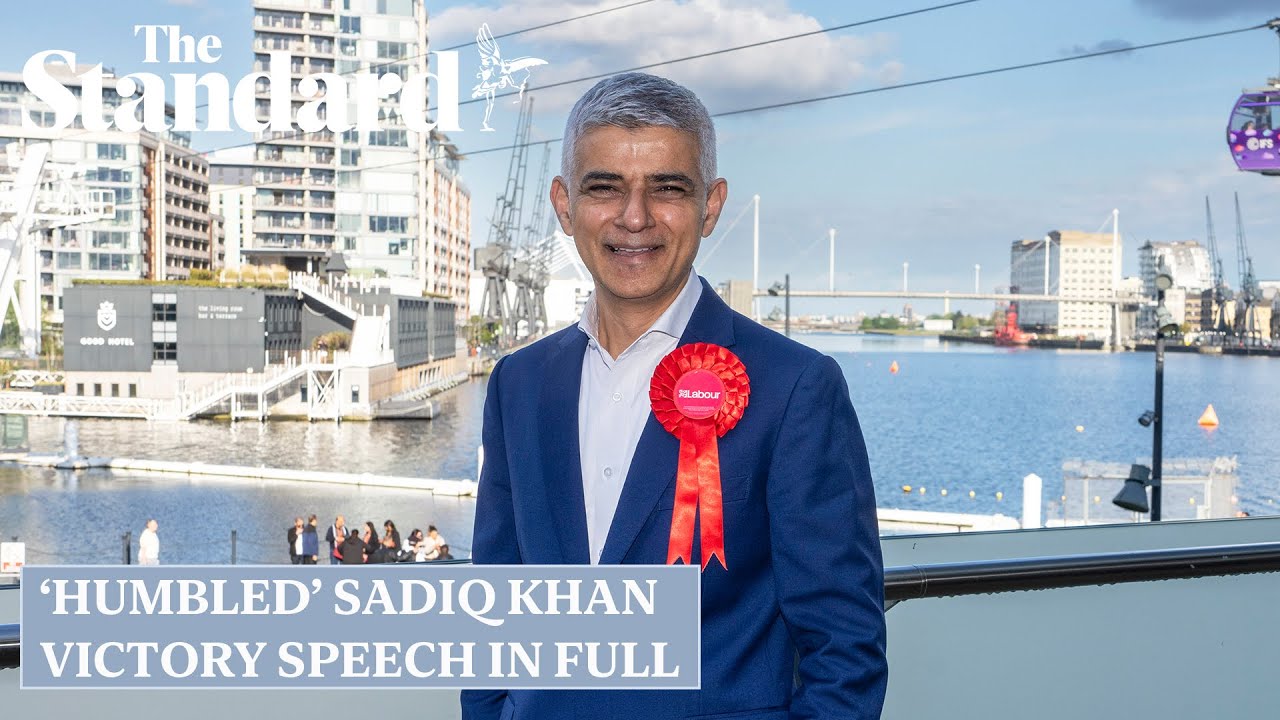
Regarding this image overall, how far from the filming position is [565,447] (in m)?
0.65

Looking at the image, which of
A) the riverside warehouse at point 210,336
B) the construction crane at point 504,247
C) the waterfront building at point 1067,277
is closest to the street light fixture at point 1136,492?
the riverside warehouse at point 210,336

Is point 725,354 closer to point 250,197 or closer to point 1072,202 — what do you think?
point 250,197

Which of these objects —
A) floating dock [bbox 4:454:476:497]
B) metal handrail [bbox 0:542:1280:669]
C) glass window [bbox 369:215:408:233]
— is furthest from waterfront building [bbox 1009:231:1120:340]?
metal handrail [bbox 0:542:1280:669]

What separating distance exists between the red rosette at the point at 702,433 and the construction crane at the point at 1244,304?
4276cm

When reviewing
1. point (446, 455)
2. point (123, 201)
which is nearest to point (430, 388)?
point (446, 455)

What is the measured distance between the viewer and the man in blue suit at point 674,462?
22.4 inches

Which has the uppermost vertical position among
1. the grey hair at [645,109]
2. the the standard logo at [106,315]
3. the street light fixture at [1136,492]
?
the the standard logo at [106,315]

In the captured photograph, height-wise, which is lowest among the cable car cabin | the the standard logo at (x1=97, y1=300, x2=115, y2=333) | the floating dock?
the floating dock

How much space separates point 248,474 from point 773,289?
64.5 feet

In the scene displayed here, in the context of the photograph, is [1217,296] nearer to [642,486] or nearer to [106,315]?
[106,315]

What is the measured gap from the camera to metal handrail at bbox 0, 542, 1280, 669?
0.87 m

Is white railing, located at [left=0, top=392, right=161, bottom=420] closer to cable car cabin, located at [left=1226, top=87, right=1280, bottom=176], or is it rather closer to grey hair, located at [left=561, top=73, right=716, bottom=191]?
cable car cabin, located at [left=1226, top=87, right=1280, bottom=176]

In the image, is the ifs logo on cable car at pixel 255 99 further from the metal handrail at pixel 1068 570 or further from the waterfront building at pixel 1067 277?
the metal handrail at pixel 1068 570

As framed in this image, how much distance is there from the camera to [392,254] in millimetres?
43094
